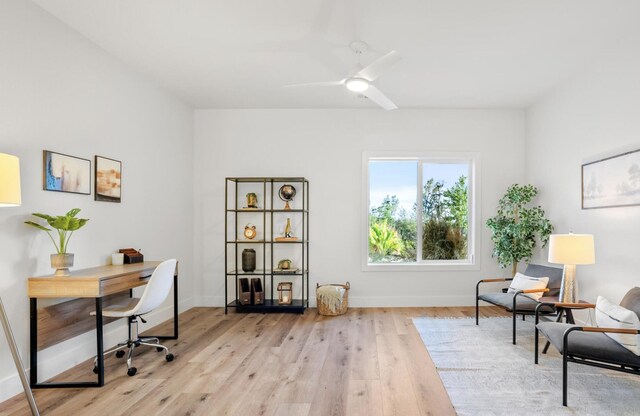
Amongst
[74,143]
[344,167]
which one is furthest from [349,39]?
[74,143]

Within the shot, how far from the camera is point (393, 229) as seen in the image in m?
5.52

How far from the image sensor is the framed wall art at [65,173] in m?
2.95

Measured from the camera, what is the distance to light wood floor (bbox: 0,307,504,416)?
249 cm

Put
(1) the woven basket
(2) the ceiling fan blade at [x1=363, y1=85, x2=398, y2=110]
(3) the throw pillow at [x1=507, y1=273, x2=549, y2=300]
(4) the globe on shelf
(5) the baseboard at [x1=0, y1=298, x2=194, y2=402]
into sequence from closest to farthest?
(5) the baseboard at [x1=0, y1=298, x2=194, y2=402] < (2) the ceiling fan blade at [x1=363, y1=85, x2=398, y2=110] < (3) the throw pillow at [x1=507, y1=273, x2=549, y2=300] < (1) the woven basket < (4) the globe on shelf

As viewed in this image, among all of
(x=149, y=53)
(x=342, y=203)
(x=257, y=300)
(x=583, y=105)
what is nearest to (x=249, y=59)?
(x=149, y=53)

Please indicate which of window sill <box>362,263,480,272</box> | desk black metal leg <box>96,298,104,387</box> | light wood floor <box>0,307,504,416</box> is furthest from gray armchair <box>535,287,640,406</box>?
desk black metal leg <box>96,298,104,387</box>

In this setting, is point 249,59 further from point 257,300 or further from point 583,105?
point 583,105

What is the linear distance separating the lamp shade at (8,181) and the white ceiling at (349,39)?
147cm

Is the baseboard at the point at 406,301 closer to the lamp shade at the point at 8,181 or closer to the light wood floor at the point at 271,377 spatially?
the light wood floor at the point at 271,377

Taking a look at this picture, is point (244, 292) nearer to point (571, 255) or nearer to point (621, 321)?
point (571, 255)

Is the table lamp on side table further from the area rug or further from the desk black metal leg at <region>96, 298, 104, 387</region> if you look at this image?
the desk black metal leg at <region>96, 298, 104, 387</region>

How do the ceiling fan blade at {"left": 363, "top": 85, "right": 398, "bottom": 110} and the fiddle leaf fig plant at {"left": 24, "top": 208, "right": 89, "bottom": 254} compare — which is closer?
the fiddle leaf fig plant at {"left": 24, "top": 208, "right": 89, "bottom": 254}

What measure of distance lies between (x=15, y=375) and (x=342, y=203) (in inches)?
154

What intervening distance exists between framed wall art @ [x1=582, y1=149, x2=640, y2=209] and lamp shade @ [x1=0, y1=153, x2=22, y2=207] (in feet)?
15.1
